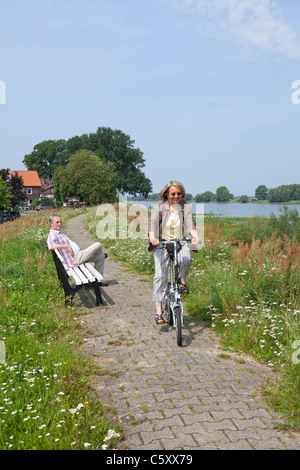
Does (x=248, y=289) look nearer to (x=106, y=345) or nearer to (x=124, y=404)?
(x=106, y=345)

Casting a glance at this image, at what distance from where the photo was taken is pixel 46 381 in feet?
13.3

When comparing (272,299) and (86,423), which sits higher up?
(272,299)

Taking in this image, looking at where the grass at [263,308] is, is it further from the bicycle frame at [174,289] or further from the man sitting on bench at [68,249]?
the man sitting on bench at [68,249]

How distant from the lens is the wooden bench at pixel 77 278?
6676mm

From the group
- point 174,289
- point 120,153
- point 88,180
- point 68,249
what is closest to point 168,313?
point 174,289

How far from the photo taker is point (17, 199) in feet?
197

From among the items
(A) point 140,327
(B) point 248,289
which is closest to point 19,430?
(A) point 140,327

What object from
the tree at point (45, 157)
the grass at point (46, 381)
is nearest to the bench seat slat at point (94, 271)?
A: the grass at point (46, 381)

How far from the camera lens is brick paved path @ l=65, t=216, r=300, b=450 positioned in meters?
3.19

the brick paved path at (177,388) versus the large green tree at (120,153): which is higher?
the large green tree at (120,153)

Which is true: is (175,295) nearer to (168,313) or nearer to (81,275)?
(168,313)

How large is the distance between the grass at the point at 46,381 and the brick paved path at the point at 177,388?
0.67 ft

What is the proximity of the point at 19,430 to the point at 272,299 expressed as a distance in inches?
156
